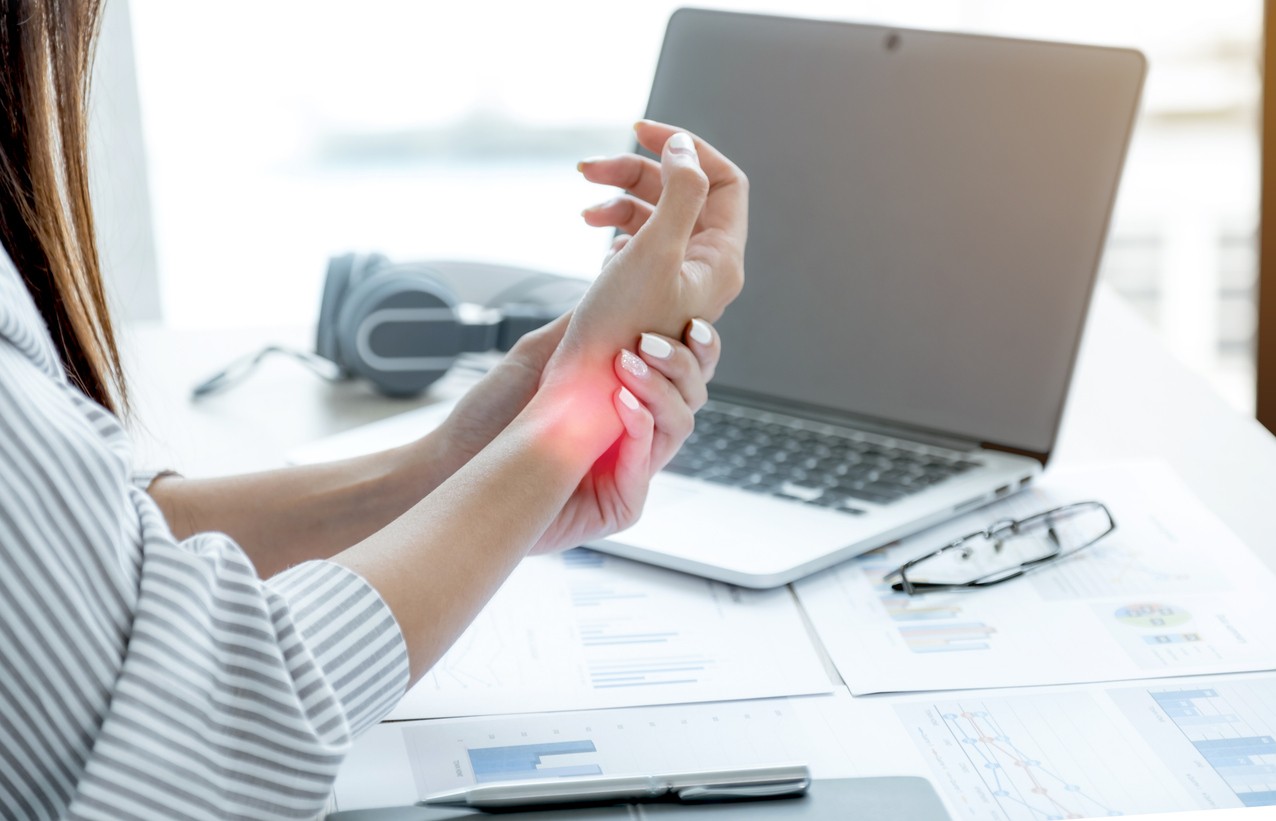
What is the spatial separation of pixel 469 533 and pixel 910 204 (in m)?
0.50

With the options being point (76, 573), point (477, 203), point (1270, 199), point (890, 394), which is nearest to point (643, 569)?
point (890, 394)

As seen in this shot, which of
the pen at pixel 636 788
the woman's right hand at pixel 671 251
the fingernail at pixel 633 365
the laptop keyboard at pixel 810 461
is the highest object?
the woman's right hand at pixel 671 251

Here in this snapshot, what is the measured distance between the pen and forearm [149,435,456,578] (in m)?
0.25

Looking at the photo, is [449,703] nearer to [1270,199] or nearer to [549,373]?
[549,373]

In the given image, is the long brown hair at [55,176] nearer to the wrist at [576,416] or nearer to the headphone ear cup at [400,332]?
the wrist at [576,416]

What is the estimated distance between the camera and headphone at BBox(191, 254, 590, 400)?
1.10 metres

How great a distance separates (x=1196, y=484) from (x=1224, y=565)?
0.48 ft

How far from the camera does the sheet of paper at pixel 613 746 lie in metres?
0.57

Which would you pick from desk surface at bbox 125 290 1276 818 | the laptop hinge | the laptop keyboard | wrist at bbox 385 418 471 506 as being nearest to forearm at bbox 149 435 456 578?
wrist at bbox 385 418 471 506

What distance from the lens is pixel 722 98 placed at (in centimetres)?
101

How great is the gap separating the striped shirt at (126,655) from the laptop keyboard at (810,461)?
40 centimetres

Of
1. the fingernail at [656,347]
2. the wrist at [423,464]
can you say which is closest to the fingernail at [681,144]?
the fingernail at [656,347]

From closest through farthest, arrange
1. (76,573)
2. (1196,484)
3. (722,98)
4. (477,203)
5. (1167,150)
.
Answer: (76,573) < (1196,484) < (722,98) < (1167,150) < (477,203)

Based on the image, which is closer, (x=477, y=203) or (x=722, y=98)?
(x=722, y=98)
